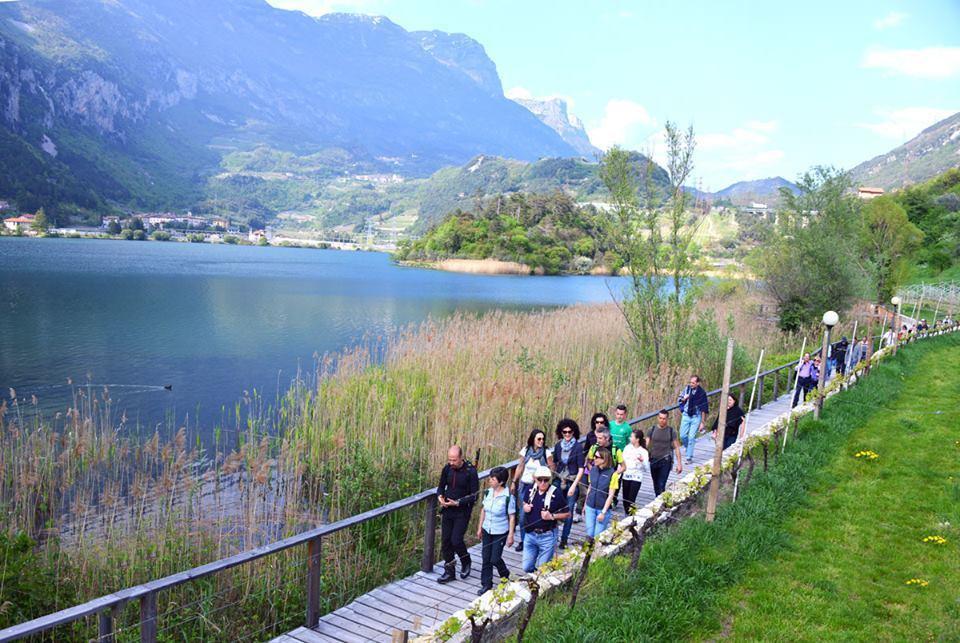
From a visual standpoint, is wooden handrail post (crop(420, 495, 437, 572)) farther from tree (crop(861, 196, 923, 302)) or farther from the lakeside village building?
the lakeside village building

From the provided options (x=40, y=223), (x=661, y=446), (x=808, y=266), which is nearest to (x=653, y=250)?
(x=661, y=446)

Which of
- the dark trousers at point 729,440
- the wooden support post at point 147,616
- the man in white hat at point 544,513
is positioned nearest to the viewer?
the wooden support post at point 147,616

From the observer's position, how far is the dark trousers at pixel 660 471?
8.70 metres

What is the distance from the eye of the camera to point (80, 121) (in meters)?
190

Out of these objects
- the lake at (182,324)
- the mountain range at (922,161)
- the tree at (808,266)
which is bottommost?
the lake at (182,324)

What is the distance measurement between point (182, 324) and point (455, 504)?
74.7ft

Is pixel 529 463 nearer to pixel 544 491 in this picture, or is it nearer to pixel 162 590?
pixel 544 491

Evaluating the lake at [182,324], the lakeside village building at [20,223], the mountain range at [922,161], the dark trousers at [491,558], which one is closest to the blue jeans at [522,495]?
the dark trousers at [491,558]

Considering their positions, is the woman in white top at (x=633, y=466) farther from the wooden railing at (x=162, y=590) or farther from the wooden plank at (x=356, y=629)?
the wooden plank at (x=356, y=629)

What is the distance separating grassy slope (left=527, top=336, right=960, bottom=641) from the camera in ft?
17.5

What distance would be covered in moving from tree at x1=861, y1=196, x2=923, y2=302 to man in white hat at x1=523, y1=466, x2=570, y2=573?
1418 inches

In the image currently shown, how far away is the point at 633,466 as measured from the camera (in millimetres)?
7715

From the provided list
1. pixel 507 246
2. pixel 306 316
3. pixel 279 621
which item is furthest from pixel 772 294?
pixel 507 246

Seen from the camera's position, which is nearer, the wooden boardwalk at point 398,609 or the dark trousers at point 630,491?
the wooden boardwalk at point 398,609
